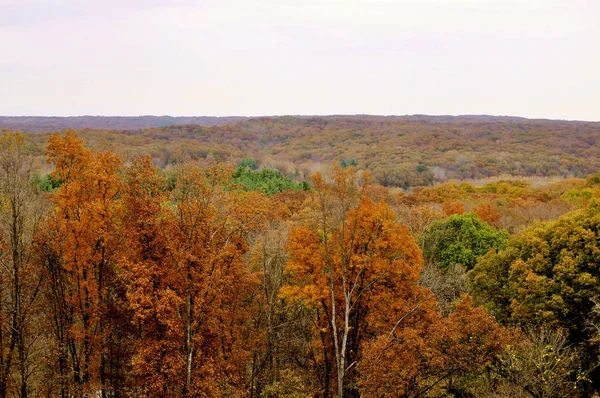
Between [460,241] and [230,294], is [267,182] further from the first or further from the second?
[230,294]

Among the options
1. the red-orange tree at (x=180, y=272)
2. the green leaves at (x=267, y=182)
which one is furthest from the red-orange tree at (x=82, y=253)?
the green leaves at (x=267, y=182)

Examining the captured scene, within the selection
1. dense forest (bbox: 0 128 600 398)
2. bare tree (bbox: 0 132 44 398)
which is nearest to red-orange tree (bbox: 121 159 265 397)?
dense forest (bbox: 0 128 600 398)

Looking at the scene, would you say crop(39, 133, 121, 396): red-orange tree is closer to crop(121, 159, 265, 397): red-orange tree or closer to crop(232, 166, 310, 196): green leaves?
crop(121, 159, 265, 397): red-orange tree

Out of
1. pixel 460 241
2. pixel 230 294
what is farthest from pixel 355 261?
pixel 460 241

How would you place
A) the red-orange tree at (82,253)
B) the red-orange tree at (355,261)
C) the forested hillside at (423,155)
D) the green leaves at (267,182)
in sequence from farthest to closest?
the forested hillside at (423,155) < the green leaves at (267,182) < the red-orange tree at (355,261) < the red-orange tree at (82,253)

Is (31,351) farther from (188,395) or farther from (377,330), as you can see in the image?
(377,330)

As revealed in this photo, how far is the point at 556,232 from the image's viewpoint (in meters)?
25.3

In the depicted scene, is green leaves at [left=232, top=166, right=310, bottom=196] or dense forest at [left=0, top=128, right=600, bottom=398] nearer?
dense forest at [left=0, top=128, right=600, bottom=398]

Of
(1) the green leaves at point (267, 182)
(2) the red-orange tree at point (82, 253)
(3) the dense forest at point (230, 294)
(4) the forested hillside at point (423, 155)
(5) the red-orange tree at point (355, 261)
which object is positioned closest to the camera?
(3) the dense forest at point (230, 294)

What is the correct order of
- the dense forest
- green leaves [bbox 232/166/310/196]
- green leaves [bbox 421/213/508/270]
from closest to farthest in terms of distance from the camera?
the dense forest → green leaves [bbox 421/213/508/270] → green leaves [bbox 232/166/310/196]

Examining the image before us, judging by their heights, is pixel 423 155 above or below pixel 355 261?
above

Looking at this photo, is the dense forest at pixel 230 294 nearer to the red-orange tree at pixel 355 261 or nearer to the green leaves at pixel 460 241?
the red-orange tree at pixel 355 261

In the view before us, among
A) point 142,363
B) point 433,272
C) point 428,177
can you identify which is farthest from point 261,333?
point 428,177

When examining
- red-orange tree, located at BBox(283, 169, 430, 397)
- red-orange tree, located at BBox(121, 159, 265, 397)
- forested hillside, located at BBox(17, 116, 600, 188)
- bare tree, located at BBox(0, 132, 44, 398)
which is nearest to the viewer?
bare tree, located at BBox(0, 132, 44, 398)
